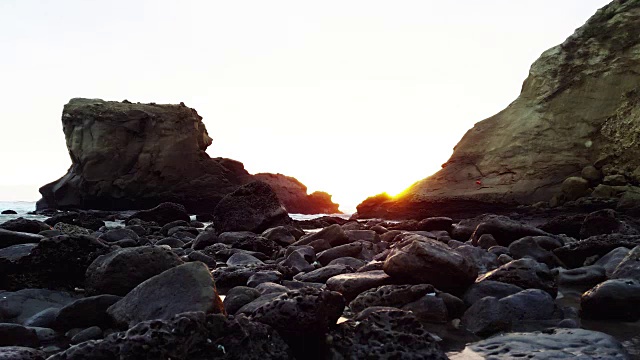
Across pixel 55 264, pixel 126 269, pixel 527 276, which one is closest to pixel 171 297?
pixel 126 269

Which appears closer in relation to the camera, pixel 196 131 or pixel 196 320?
pixel 196 320

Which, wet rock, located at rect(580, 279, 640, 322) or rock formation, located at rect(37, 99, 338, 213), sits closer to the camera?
wet rock, located at rect(580, 279, 640, 322)

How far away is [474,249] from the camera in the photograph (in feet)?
20.7

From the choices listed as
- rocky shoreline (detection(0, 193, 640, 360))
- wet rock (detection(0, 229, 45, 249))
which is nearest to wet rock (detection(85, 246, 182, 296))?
rocky shoreline (detection(0, 193, 640, 360))

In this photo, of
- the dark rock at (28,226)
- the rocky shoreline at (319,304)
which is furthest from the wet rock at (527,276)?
the dark rock at (28,226)

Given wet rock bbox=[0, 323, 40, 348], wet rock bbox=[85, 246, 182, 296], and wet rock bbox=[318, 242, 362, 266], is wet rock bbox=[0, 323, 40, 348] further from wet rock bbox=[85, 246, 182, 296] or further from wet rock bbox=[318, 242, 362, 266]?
wet rock bbox=[318, 242, 362, 266]

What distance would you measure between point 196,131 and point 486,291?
137 feet

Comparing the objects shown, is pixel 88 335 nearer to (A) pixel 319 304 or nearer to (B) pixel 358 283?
(A) pixel 319 304

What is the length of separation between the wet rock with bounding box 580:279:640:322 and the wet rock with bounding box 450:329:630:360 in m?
0.77

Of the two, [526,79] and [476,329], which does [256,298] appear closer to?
[476,329]

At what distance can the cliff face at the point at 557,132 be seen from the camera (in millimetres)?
24312

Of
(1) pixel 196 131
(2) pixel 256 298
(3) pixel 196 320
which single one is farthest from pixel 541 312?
(1) pixel 196 131

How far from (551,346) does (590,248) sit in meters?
3.59

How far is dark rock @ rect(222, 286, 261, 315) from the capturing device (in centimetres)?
358
